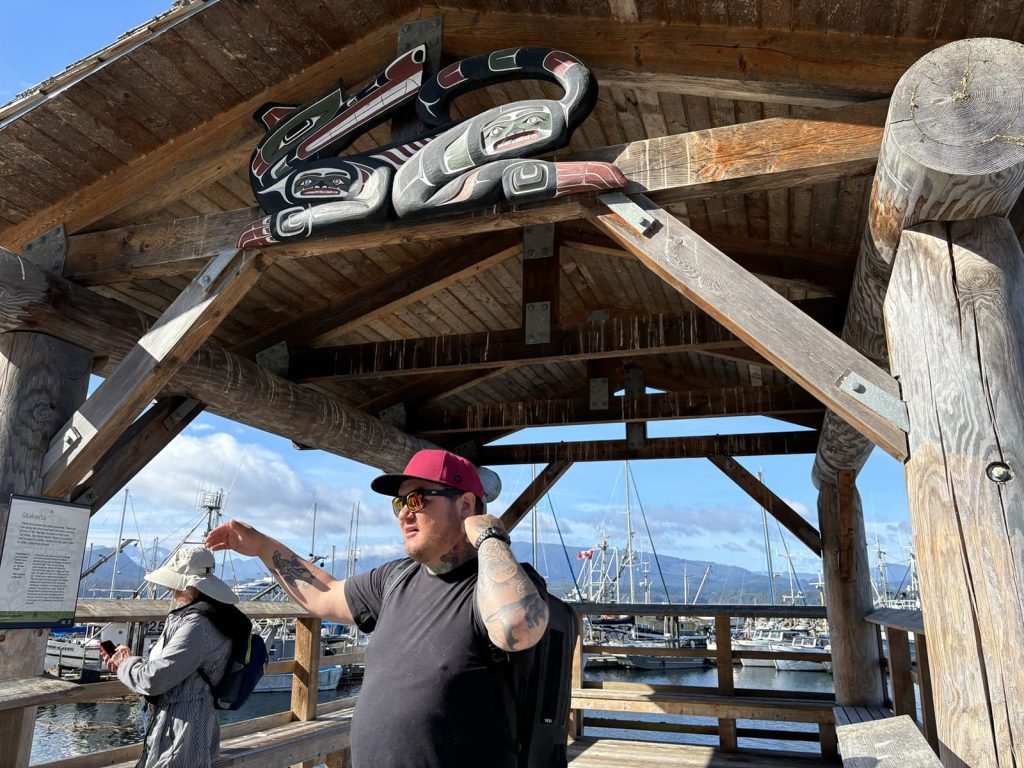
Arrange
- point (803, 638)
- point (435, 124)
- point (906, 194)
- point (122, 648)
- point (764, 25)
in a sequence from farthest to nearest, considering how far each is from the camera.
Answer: point (803, 638), point (435, 124), point (122, 648), point (764, 25), point (906, 194)

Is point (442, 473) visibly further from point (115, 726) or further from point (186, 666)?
point (115, 726)

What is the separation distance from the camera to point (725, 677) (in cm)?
751

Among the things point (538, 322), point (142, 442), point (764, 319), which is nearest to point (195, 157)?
point (142, 442)

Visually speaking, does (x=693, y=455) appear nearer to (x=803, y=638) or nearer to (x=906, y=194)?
(x=906, y=194)

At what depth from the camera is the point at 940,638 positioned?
7.17 ft

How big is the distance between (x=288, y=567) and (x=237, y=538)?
191mm

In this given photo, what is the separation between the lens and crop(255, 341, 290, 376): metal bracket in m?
5.84

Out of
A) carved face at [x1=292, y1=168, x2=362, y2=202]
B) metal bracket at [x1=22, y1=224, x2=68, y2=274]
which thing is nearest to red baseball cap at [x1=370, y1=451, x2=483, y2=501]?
carved face at [x1=292, y1=168, x2=362, y2=202]

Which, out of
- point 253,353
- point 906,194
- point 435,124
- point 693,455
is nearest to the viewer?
point 906,194

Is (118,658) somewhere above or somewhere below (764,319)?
below

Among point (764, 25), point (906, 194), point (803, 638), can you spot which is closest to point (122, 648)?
point (906, 194)

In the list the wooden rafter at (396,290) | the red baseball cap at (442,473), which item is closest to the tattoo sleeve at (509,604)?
the red baseball cap at (442,473)

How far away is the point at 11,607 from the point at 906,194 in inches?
150

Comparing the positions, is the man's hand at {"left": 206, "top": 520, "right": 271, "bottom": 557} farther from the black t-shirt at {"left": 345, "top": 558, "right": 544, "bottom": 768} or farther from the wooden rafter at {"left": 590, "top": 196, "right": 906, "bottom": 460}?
the wooden rafter at {"left": 590, "top": 196, "right": 906, "bottom": 460}
